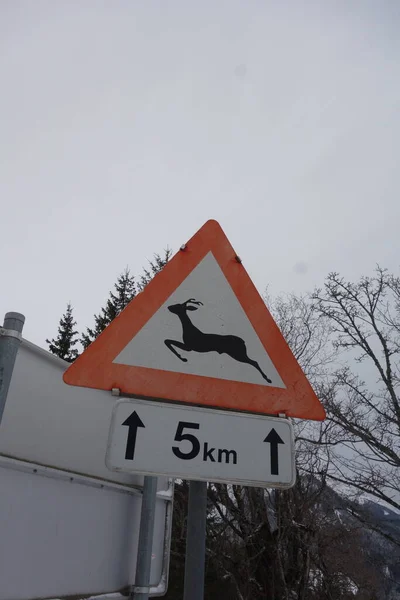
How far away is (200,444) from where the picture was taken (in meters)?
1.48

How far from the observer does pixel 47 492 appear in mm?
1775

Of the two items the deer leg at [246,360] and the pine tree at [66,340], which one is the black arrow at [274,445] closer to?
the deer leg at [246,360]

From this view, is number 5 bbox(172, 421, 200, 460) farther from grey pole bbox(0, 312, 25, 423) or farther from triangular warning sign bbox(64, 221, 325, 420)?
grey pole bbox(0, 312, 25, 423)

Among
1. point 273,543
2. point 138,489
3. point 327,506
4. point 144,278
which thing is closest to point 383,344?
point 327,506

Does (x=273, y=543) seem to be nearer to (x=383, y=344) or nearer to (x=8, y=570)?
(x=383, y=344)

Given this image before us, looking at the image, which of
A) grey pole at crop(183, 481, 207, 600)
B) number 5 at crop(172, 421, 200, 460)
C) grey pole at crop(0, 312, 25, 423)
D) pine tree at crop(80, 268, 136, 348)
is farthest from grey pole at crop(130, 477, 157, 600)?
pine tree at crop(80, 268, 136, 348)

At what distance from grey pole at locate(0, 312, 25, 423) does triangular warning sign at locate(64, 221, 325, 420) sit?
0.79 ft

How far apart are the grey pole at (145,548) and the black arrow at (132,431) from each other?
0.96 m

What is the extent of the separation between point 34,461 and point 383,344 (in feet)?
60.6

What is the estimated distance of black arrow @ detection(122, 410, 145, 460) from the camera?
1.43 meters

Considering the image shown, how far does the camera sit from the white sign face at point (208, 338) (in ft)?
5.45

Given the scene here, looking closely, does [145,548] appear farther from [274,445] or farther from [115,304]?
[115,304]

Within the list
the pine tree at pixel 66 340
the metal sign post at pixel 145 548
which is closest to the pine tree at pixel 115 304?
the pine tree at pixel 66 340

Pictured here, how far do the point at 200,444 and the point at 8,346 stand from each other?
2.18 feet
